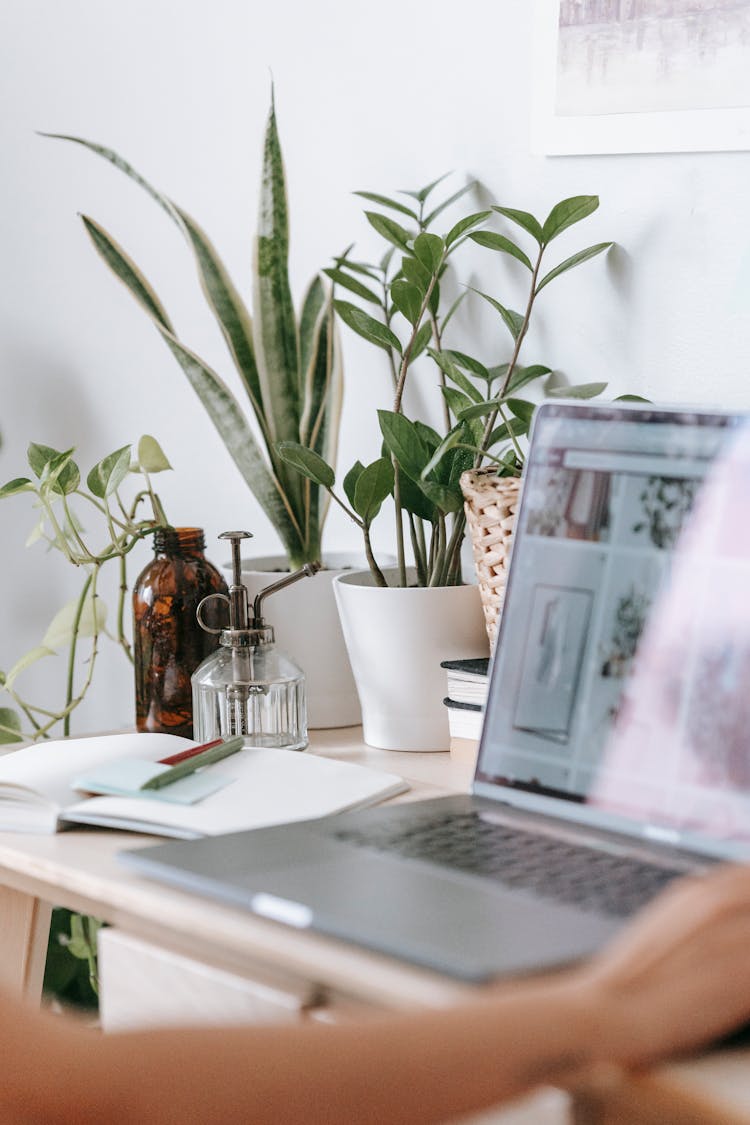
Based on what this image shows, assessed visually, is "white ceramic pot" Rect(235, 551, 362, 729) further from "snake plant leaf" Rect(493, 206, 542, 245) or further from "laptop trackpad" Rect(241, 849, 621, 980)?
"laptop trackpad" Rect(241, 849, 621, 980)

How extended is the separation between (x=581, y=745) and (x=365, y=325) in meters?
0.55

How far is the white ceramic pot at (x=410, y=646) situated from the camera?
1217 mm

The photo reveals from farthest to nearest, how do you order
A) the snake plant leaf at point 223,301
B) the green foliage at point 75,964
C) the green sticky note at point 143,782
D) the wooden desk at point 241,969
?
the green foliage at point 75,964 → the snake plant leaf at point 223,301 → the green sticky note at point 143,782 → the wooden desk at point 241,969

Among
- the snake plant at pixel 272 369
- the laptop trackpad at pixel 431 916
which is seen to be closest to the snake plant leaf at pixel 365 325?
the snake plant at pixel 272 369

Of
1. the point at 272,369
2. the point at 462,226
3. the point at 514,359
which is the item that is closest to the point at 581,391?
the point at 514,359

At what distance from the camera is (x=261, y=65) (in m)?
1.58

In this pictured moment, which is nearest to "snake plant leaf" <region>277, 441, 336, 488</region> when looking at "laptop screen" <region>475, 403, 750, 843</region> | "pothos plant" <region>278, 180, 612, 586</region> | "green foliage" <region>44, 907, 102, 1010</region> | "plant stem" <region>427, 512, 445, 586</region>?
"pothos plant" <region>278, 180, 612, 586</region>

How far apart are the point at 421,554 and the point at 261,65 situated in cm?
64

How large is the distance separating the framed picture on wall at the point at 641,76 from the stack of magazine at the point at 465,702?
18.9 inches

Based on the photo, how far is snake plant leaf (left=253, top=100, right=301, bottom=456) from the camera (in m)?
1.40

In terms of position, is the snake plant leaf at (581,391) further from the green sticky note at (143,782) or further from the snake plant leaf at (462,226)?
the green sticky note at (143,782)

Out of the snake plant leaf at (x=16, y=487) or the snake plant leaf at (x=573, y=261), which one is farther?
the snake plant leaf at (x=16, y=487)

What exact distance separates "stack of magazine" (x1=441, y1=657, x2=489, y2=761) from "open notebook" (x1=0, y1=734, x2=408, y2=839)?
172 mm

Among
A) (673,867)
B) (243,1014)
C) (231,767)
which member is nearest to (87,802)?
(231,767)
